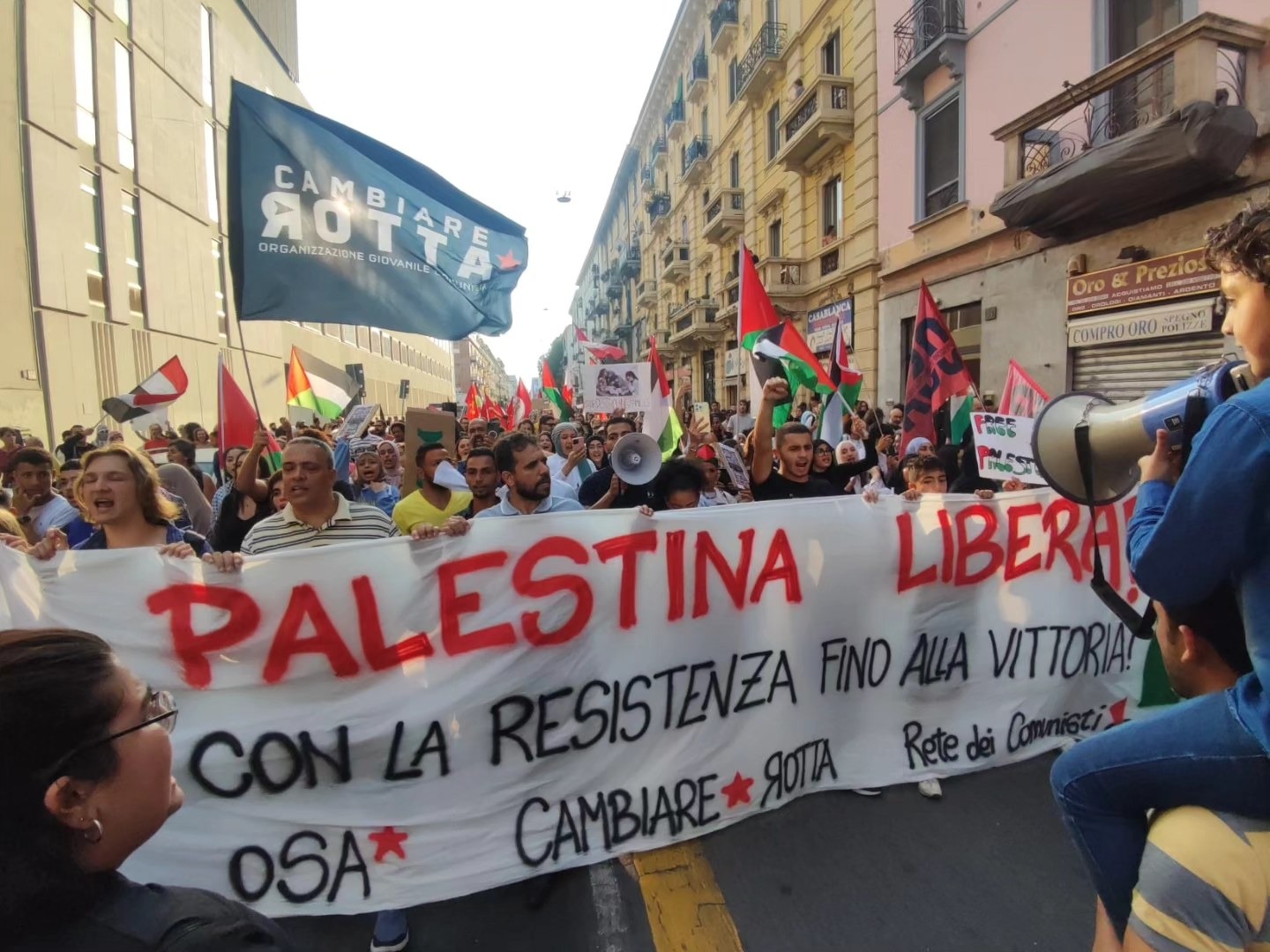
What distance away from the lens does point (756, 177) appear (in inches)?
966

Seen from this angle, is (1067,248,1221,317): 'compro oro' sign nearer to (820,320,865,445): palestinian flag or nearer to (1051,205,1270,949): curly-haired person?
(820,320,865,445): palestinian flag

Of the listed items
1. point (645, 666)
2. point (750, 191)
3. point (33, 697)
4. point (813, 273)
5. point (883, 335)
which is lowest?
point (645, 666)

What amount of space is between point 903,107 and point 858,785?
51.7 feet

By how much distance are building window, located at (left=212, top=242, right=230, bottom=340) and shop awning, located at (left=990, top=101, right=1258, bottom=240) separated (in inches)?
901

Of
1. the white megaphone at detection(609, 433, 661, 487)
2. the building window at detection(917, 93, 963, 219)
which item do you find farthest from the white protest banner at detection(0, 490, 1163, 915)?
the building window at detection(917, 93, 963, 219)

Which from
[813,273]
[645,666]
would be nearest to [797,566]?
[645,666]

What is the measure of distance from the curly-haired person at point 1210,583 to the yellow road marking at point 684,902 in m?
1.22

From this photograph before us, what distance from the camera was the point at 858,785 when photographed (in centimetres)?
307

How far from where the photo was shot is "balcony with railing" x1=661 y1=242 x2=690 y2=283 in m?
35.0

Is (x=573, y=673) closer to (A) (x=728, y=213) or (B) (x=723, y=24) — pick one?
(A) (x=728, y=213)

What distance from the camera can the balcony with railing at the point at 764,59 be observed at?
70.2ft

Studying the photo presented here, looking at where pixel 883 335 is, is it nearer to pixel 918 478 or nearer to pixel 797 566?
pixel 918 478

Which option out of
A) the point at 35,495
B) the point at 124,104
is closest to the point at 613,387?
the point at 35,495

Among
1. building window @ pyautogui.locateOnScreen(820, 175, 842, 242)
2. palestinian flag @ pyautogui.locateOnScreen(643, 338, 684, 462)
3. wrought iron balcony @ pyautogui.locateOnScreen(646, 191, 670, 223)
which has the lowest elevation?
palestinian flag @ pyautogui.locateOnScreen(643, 338, 684, 462)
